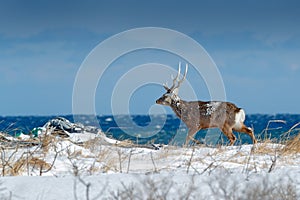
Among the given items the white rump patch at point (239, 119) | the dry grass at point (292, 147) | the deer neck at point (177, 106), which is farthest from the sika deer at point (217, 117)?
the dry grass at point (292, 147)

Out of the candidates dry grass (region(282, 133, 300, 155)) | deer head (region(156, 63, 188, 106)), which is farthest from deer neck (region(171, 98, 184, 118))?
dry grass (region(282, 133, 300, 155))

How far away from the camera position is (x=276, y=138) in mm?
7637

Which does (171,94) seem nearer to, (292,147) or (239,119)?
(239,119)

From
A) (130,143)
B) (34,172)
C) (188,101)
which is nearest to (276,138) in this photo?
(130,143)

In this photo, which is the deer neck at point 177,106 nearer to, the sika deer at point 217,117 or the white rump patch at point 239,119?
the sika deer at point 217,117

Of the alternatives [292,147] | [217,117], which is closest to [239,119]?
[217,117]

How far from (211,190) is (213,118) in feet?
25.4

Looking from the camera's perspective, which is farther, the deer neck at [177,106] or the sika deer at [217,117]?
the deer neck at [177,106]

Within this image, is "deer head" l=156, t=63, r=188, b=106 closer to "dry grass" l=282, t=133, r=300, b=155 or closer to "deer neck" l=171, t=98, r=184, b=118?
"deer neck" l=171, t=98, r=184, b=118

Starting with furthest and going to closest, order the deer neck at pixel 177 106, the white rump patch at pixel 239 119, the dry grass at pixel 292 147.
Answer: the deer neck at pixel 177 106, the white rump patch at pixel 239 119, the dry grass at pixel 292 147

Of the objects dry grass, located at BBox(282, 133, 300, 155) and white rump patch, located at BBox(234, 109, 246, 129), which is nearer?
dry grass, located at BBox(282, 133, 300, 155)

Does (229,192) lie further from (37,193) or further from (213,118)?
(213,118)

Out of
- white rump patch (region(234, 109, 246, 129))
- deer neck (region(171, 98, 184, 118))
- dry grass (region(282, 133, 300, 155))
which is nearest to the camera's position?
dry grass (region(282, 133, 300, 155))

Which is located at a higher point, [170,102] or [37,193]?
[170,102]
